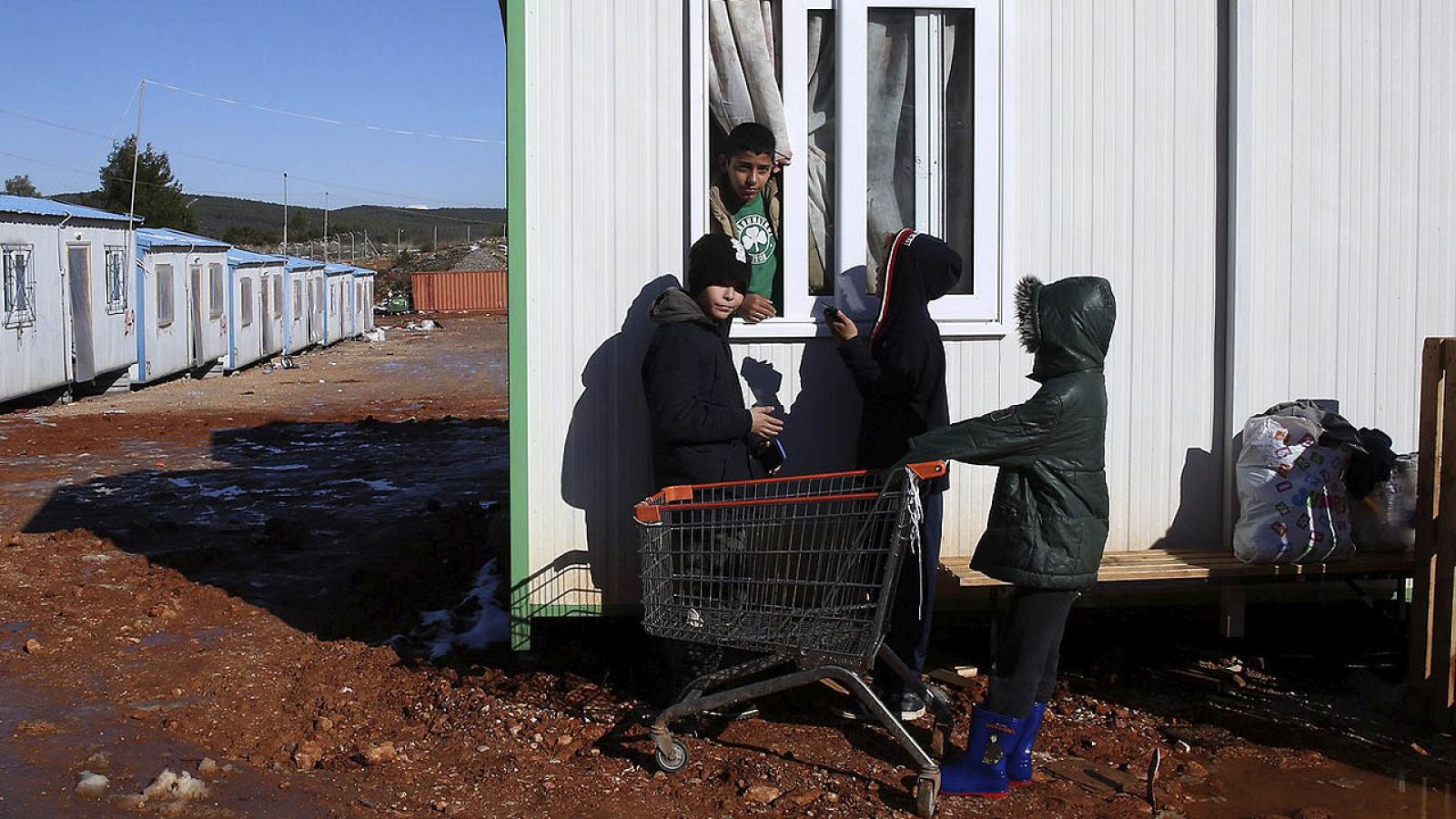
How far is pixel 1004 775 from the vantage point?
5.05 meters

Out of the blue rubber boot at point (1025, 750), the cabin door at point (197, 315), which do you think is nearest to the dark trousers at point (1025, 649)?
the blue rubber boot at point (1025, 750)

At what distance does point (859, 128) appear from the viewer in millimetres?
6609

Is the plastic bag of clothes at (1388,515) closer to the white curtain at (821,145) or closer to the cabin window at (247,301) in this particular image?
the white curtain at (821,145)

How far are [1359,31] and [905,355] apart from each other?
3142mm

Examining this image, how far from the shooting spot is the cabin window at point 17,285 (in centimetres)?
1783

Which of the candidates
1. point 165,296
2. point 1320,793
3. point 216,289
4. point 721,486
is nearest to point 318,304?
point 216,289

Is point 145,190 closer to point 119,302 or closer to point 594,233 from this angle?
point 119,302

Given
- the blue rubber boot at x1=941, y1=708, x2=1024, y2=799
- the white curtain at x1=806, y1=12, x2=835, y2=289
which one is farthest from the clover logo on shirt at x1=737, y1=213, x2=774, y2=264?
the blue rubber boot at x1=941, y1=708, x2=1024, y2=799

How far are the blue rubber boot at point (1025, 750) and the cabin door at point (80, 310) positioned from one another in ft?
59.9

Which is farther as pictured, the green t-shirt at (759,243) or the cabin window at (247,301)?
the cabin window at (247,301)

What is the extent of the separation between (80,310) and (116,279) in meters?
→ 1.63

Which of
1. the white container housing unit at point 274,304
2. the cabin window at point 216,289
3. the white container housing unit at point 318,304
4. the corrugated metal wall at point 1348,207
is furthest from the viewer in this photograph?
the white container housing unit at point 318,304

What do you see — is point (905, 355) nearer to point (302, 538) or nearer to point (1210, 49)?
point (1210, 49)

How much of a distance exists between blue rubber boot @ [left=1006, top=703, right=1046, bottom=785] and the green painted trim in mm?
2494
